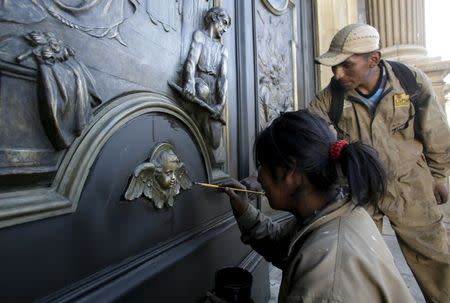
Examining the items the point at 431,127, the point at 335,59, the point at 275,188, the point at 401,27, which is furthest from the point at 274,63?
the point at 401,27

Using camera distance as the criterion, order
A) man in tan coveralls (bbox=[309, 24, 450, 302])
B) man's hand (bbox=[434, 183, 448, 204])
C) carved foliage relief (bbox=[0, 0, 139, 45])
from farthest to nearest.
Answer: man's hand (bbox=[434, 183, 448, 204]) < man in tan coveralls (bbox=[309, 24, 450, 302]) < carved foliage relief (bbox=[0, 0, 139, 45])

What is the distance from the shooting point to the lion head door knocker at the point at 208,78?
1706 mm

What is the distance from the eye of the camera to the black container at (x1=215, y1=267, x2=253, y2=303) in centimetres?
125

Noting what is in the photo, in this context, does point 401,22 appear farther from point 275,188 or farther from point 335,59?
point 275,188

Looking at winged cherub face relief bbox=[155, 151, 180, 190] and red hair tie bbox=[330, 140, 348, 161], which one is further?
winged cherub face relief bbox=[155, 151, 180, 190]

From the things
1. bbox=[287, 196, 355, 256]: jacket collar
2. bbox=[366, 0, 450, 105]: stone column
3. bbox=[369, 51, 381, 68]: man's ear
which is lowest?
bbox=[287, 196, 355, 256]: jacket collar

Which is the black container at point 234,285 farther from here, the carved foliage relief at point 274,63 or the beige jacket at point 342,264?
the carved foliage relief at point 274,63

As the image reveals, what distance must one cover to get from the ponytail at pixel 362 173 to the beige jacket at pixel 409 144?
3.58 feet

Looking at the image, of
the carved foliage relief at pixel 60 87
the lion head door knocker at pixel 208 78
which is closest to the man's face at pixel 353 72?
the lion head door knocker at pixel 208 78

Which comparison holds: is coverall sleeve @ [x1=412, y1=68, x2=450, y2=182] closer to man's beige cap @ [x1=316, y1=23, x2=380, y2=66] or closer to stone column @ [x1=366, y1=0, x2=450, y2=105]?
man's beige cap @ [x1=316, y1=23, x2=380, y2=66]

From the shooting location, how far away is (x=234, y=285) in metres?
1.31

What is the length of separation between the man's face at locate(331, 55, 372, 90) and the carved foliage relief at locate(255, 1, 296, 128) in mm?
927

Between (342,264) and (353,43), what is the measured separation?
1.57 meters

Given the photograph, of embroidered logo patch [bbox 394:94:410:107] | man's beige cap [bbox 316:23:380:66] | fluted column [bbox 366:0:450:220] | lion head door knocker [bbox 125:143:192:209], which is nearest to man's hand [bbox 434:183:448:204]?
embroidered logo patch [bbox 394:94:410:107]
